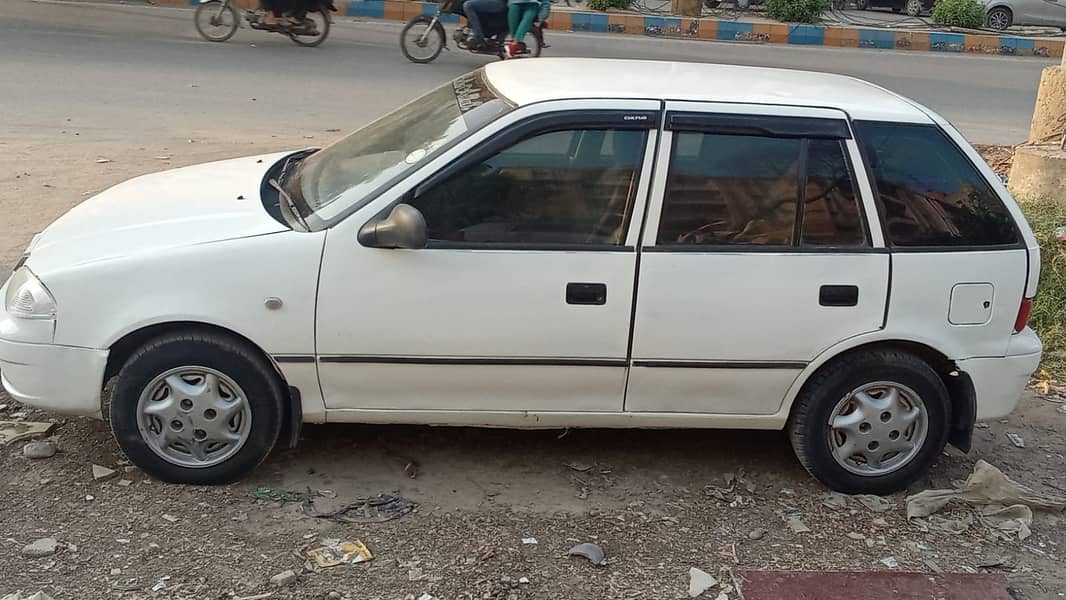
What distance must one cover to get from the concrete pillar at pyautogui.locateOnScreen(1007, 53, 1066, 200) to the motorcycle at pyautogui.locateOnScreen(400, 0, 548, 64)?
23.3 ft

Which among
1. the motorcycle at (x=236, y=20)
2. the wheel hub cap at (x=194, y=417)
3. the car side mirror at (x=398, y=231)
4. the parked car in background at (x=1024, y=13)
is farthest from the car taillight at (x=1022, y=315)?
the parked car in background at (x=1024, y=13)

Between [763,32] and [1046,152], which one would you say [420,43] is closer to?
[763,32]

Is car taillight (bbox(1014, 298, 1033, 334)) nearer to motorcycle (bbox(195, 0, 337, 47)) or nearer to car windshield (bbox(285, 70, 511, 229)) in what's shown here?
car windshield (bbox(285, 70, 511, 229))

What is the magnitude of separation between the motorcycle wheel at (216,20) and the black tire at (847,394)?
11.9 metres

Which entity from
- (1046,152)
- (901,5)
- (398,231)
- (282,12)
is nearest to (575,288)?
(398,231)

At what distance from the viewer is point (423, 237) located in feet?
12.2

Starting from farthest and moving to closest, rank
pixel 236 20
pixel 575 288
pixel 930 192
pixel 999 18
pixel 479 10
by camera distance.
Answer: pixel 999 18 → pixel 236 20 → pixel 479 10 → pixel 930 192 → pixel 575 288

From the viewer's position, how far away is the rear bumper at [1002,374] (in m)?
4.12

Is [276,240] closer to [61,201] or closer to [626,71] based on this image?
[626,71]

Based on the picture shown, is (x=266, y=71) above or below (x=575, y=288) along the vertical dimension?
below

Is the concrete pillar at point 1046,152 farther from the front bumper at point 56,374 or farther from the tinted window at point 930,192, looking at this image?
the front bumper at point 56,374

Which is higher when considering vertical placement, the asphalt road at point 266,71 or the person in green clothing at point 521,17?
the person in green clothing at point 521,17

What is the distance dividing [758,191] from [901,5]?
23.1m

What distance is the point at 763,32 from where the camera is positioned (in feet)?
62.6
